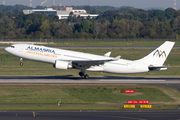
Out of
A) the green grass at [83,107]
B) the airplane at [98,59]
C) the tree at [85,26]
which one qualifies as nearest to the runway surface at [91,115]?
the green grass at [83,107]

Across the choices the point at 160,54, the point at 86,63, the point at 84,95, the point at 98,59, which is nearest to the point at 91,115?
the point at 84,95

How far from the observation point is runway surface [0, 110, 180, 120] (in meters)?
25.4

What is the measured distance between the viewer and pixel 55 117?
84.3ft

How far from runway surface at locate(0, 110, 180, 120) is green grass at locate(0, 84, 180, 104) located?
4.34m

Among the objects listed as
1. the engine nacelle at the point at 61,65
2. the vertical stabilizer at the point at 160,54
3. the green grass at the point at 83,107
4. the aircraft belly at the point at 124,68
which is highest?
the vertical stabilizer at the point at 160,54

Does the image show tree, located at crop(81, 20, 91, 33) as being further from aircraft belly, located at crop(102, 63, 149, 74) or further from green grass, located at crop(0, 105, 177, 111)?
green grass, located at crop(0, 105, 177, 111)

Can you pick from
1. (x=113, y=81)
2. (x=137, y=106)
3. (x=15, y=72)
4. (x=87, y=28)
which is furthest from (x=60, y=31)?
(x=137, y=106)

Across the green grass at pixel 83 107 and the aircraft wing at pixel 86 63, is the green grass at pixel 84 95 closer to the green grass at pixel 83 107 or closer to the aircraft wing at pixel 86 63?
the green grass at pixel 83 107

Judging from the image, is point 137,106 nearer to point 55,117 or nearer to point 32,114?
point 55,117

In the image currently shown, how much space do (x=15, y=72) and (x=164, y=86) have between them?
98.3 ft

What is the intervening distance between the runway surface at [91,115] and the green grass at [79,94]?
434cm

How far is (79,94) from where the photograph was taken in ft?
117

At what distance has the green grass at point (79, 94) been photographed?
32.4 m

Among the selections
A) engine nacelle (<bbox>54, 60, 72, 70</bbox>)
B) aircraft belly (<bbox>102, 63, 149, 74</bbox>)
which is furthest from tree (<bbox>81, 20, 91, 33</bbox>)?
engine nacelle (<bbox>54, 60, 72, 70</bbox>)
